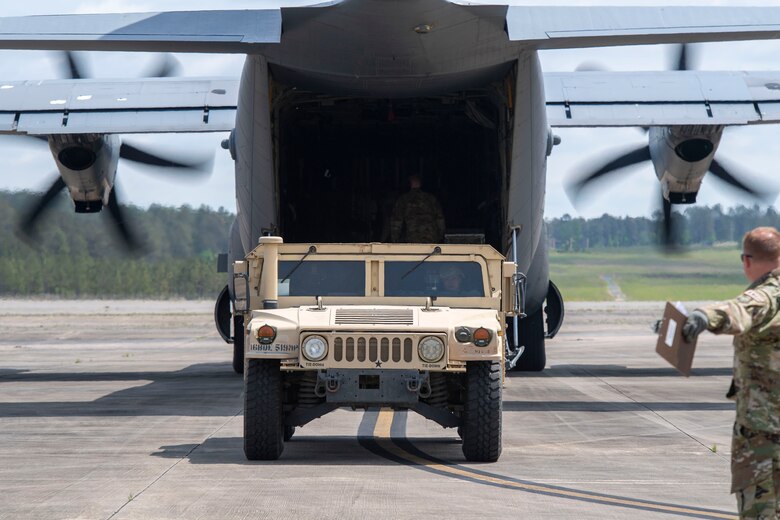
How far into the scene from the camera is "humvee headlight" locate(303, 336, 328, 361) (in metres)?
9.73

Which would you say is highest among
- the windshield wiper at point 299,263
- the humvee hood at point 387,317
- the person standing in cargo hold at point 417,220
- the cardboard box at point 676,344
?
the person standing in cargo hold at point 417,220

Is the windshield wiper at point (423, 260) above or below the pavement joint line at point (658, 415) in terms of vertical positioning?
above

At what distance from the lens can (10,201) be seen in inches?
1558

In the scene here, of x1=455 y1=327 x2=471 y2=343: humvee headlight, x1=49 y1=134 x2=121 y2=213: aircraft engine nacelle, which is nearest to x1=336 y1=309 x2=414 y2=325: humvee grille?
x1=455 y1=327 x2=471 y2=343: humvee headlight

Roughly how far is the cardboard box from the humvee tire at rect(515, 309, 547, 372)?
13.6 meters

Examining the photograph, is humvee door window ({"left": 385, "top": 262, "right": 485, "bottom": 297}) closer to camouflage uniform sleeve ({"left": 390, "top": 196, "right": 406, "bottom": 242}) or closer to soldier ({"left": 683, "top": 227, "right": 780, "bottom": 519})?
camouflage uniform sleeve ({"left": 390, "top": 196, "right": 406, "bottom": 242})

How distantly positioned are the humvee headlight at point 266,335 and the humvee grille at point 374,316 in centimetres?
→ 55

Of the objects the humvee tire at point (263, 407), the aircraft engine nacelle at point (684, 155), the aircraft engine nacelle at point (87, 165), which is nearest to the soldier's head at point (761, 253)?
the humvee tire at point (263, 407)

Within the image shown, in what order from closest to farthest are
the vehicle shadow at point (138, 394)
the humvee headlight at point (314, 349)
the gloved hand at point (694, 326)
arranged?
the gloved hand at point (694, 326) → the humvee headlight at point (314, 349) → the vehicle shadow at point (138, 394)

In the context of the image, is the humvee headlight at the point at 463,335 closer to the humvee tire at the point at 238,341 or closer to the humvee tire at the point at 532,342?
the humvee tire at the point at 238,341

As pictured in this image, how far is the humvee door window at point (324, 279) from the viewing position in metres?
10.9

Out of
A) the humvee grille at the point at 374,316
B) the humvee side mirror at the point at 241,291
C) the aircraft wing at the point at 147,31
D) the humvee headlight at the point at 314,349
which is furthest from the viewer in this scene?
the aircraft wing at the point at 147,31

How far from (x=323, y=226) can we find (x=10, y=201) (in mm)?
24592

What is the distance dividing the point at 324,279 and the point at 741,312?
19.2ft
